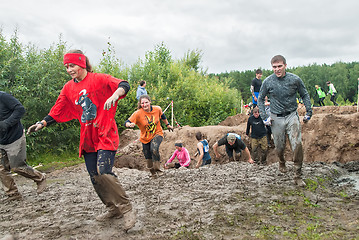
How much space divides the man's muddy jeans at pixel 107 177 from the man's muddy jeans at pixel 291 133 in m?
3.34

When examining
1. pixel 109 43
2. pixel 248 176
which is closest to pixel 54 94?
pixel 109 43

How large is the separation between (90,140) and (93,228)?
114 centimetres

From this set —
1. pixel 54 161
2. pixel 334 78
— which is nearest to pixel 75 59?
pixel 54 161

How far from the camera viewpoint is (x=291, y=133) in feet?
19.1

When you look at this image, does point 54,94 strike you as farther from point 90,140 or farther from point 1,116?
point 90,140

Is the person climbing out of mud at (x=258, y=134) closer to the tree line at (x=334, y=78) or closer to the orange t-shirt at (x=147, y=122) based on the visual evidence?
the orange t-shirt at (x=147, y=122)

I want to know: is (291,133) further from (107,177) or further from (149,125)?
(107,177)

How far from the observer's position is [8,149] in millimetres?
5852

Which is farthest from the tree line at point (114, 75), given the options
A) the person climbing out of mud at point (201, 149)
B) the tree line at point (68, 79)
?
the person climbing out of mud at point (201, 149)

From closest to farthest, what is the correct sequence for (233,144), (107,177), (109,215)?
(107,177)
(109,215)
(233,144)

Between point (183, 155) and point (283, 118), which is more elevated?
point (283, 118)

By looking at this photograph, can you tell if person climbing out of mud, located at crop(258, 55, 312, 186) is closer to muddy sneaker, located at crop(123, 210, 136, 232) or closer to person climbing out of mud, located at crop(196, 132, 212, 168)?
muddy sneaker, located at crop(123, 210, 136, 232)

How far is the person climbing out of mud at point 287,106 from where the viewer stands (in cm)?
579

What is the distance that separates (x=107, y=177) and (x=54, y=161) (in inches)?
431
